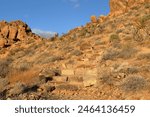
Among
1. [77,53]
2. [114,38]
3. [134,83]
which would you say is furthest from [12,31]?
[134,83]

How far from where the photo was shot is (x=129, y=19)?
26219mm

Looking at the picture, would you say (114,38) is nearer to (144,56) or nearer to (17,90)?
(144,56)

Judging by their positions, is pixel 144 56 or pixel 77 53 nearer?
pixel 144 56

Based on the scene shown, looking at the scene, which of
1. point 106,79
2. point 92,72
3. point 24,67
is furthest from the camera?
point 24,67

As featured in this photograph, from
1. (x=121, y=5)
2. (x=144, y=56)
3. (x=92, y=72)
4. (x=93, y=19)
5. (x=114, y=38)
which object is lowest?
(x=92, y=72)

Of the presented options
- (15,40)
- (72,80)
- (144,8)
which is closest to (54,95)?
(72,80)

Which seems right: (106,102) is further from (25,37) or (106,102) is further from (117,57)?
(25,37)

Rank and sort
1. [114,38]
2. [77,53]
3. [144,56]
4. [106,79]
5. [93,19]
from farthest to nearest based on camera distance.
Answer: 1. [93,19]
2. [114,38]
3. [77,53]
4. [144,56]
5. [106,79]

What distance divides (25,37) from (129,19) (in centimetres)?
1468

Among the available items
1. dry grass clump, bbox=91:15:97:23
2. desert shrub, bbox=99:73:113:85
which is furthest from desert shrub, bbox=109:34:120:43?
dry grass clump, bbox=91:15:97:23

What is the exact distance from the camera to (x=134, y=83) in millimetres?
10531

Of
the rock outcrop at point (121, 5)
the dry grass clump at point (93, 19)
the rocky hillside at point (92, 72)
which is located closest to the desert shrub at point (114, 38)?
the rocky hillside at point (92, 72)

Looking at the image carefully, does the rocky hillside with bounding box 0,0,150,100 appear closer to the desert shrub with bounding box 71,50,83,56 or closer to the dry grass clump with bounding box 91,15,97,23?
the desert shrub with bounding box 71,50,83,56

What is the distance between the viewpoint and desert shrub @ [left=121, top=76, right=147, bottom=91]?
34.0 ft
